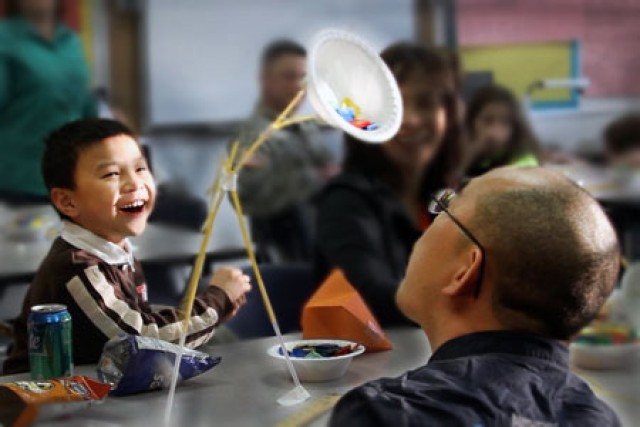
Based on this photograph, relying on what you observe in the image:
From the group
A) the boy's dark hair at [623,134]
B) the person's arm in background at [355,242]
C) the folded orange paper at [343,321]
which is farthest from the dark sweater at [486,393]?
the boy's dark hair at [623,134]

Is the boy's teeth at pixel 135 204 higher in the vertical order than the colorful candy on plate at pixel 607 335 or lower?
higher

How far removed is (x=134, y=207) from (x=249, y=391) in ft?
1.14

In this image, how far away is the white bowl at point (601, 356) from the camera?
56.4 inches

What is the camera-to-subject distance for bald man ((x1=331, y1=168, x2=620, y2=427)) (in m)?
0.98

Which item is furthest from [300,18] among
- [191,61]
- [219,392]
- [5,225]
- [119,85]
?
[219,392]

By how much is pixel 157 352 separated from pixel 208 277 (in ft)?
0.94

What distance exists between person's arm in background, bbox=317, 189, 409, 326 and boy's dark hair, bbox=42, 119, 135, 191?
26.3 inches

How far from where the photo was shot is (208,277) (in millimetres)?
1543

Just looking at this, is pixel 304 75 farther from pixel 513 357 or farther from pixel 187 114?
pixel 187 114

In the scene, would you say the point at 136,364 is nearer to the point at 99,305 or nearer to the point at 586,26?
the point at 99,305

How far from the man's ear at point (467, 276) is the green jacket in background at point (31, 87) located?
1539mm

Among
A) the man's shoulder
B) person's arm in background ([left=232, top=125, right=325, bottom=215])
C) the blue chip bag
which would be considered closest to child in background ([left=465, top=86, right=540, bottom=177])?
person's arm in background ([left=232, top=125, right=325, bottom=215])

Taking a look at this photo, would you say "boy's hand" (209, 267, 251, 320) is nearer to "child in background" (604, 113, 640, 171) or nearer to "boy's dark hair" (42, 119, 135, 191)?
"boy's dark hair" (42, 119, 135, 191)

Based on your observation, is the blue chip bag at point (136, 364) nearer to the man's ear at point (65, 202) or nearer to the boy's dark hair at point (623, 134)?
the man's ear at point (65, 202)
